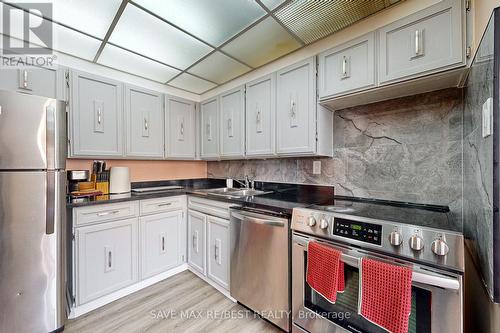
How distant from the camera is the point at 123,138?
7.68ft

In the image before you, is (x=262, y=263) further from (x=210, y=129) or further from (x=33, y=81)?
(x=33, y=81)

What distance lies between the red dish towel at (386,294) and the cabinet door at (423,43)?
1.18 meters

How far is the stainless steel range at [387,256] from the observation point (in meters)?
0.91

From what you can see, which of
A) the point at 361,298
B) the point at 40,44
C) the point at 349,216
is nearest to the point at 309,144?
A: the point at 349,216

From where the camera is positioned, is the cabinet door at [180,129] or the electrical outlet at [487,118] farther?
the cabinet door at [180,129]

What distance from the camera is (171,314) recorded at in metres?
1.76

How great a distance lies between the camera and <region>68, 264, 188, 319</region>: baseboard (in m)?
1.76

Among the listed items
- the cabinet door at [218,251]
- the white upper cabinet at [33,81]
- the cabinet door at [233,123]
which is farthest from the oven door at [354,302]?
the white upper cabinet at [33,81]

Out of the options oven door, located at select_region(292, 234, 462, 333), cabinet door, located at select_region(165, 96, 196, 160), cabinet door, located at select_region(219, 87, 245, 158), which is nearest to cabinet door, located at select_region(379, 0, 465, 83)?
oven door, located at select_region(292, 234, 462, 333)

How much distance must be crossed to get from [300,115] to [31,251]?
2.30 meters

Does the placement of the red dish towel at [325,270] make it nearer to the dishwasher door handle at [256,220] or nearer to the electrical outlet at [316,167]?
the dishwasher door handle at [256,220]

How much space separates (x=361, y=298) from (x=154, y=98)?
2.77 meters

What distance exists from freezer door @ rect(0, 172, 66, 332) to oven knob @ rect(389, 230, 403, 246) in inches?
85.4

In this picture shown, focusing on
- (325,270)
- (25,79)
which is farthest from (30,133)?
(325,270)
